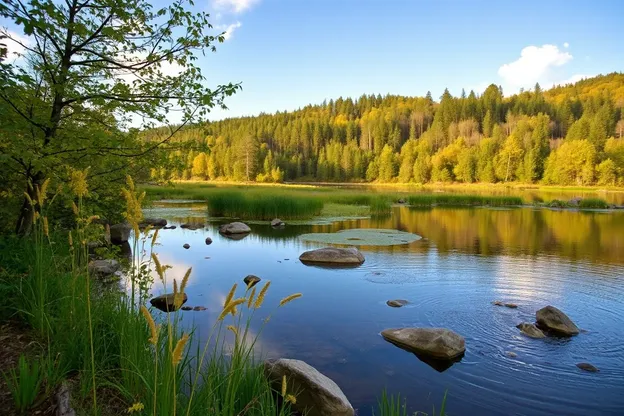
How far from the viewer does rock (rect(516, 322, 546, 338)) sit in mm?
8492

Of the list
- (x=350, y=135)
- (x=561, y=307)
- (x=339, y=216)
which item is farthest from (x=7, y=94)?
(x=350, y=135)

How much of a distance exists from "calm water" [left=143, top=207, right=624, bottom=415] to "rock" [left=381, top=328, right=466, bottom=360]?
24 cm

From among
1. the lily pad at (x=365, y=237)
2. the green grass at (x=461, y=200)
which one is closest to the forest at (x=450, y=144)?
the green grass at (x=461, y=200)

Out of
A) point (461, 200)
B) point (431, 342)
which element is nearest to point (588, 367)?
point (431, 342)

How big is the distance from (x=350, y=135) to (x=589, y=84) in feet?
397

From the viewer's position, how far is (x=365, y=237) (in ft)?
71.4

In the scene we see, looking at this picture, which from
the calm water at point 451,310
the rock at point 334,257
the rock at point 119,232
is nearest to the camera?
the calm water at point 451,310

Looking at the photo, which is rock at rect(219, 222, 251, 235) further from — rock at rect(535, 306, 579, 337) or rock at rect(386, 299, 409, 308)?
rock at rect(535, 306, 579, 337)

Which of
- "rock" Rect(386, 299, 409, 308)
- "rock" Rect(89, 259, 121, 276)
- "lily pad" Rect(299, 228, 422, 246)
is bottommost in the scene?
"rock" Rect(386, 299, 409, 308)

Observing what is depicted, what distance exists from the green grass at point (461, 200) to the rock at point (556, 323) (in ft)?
115

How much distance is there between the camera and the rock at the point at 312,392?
543 cm

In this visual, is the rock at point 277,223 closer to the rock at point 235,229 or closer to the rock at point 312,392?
the rock at point 235,229

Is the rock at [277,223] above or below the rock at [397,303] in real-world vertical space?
above

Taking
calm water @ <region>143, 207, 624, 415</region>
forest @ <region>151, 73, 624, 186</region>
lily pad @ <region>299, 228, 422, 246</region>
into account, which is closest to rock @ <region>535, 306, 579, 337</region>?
calm water @ <region>143, 207, 624, 415</region>
